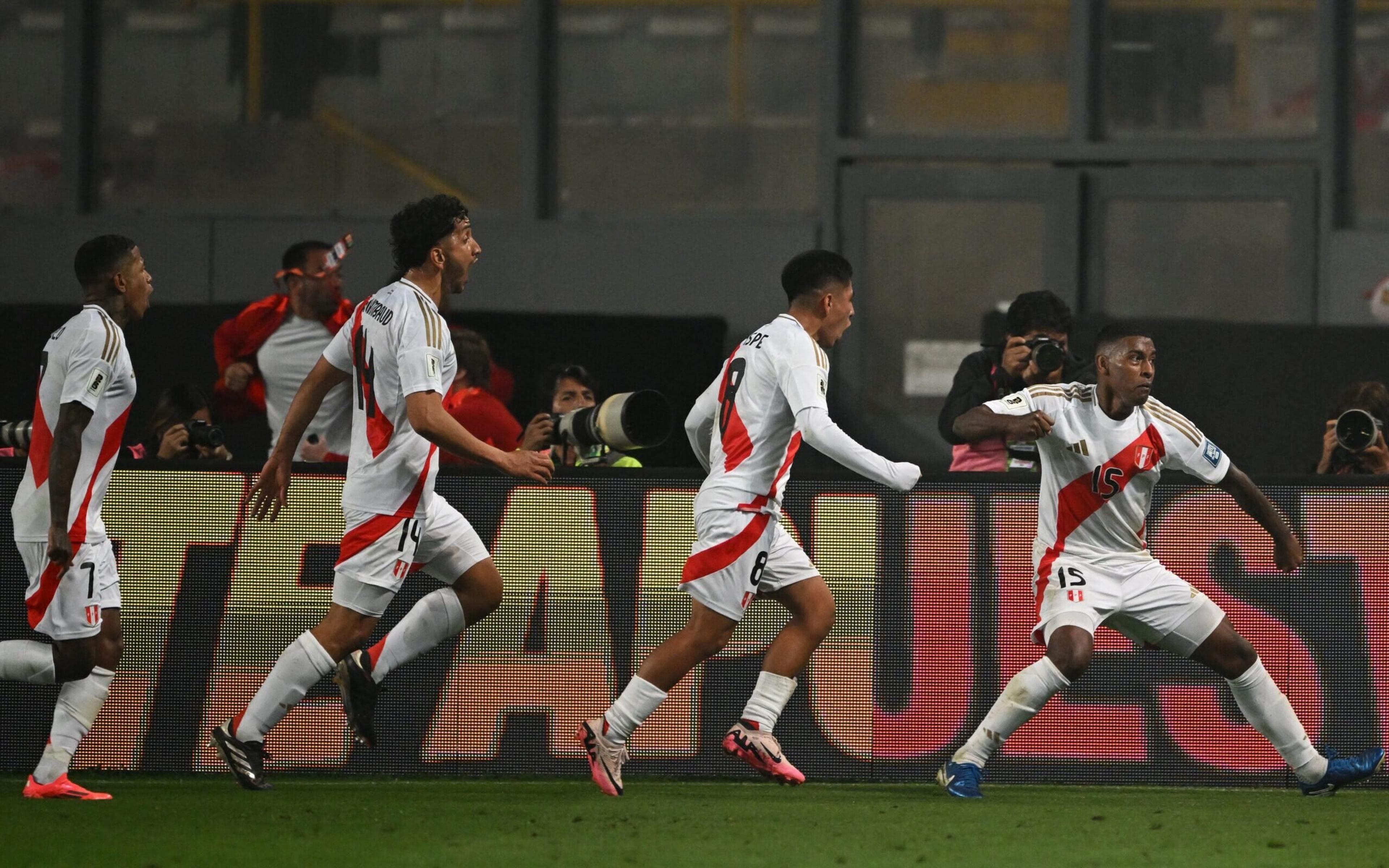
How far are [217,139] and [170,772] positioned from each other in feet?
27.4

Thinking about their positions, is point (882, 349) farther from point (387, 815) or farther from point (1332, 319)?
point (387, 815)

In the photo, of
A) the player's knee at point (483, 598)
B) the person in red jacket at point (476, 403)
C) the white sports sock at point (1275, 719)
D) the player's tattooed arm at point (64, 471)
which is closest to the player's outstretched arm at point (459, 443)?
the player's knee at point (483, 598)

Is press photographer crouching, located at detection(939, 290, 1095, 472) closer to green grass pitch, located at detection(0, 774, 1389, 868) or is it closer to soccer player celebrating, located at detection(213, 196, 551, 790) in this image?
green grass pitch, located at detection(0, 774, 1389, 868)

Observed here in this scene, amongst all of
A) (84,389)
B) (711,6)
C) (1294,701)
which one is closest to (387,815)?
(84,389)

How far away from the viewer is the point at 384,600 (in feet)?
23.6

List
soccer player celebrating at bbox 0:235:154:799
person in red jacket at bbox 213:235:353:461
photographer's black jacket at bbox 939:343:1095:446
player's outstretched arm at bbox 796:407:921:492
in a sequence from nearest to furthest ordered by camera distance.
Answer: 1. player's outstretched arm at bbox 796:407:921:492
2. soccer player celebrating at bbox 0:235:154:799
3. photographer's black jacket at bbox 939:343:1095:446
4. person in red jacket at bbox 213:235:353:461

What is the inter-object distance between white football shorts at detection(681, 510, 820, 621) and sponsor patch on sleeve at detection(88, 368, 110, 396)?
86.8 inches

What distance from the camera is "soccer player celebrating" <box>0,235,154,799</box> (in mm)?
6816

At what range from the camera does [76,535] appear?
691cm

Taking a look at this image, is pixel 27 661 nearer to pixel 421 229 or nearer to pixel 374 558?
pixel 374 558

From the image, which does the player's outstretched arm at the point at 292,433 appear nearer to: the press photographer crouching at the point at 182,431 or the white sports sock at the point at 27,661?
the white sports sock at the point at 27,661

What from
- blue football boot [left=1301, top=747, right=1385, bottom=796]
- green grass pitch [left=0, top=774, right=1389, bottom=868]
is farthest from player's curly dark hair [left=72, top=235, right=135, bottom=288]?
blue football boot [left=1301, top=747, right=1385, bottom=796]

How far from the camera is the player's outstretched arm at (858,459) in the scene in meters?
6.71

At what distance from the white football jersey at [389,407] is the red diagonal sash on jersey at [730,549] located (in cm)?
105
